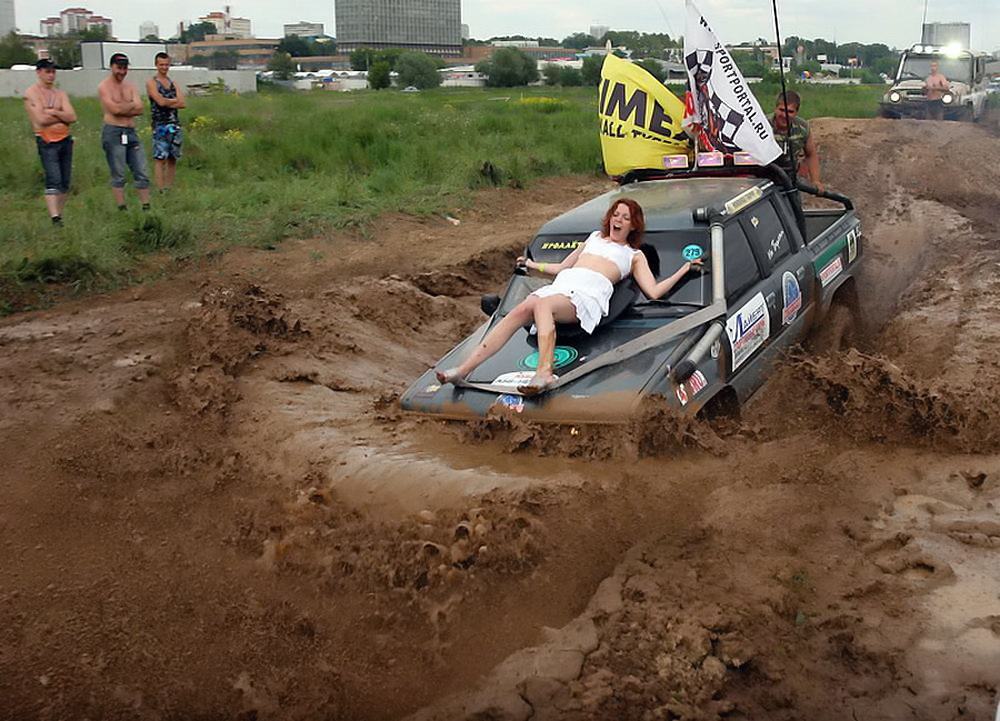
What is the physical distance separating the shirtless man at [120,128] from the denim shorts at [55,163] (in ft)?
1.49

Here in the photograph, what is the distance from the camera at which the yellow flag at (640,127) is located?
8969mm

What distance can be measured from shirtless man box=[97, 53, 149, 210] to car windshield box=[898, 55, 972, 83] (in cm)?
2108

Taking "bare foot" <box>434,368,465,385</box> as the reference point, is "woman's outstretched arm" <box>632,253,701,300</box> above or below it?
above

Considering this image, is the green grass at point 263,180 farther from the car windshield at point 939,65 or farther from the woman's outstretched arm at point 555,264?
the car windshield at point 939,65

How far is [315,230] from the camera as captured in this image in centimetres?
1175

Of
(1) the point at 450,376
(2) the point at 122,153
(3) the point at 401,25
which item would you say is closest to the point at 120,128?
(2) the point at 122,153

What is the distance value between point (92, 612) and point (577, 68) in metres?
66.5

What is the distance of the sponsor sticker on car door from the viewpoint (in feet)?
21.0

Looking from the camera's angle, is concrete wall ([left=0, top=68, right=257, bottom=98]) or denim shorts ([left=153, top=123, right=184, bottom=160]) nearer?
denim shorts ([left=153, top=123, right=184, bottom=160])

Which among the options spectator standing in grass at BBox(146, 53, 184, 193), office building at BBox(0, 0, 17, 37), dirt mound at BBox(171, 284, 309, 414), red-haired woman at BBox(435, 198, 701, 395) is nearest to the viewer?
red-haired woman at BBox(435, 198, 701, 395)

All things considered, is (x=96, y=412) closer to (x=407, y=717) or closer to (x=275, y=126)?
(x=407, y=717)

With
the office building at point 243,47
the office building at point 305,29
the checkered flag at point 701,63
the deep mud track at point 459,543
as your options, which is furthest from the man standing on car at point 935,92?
the office building at point 305,29

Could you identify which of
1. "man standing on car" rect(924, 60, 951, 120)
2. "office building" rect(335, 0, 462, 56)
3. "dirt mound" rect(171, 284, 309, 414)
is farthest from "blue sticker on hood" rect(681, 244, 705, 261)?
"office building" rect(335, 0, 462, 56)

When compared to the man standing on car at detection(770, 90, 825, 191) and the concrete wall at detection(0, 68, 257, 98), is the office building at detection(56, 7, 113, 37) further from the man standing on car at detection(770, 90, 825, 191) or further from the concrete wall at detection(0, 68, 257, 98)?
the man standing on car at detection(770, 90, 825, 191)
